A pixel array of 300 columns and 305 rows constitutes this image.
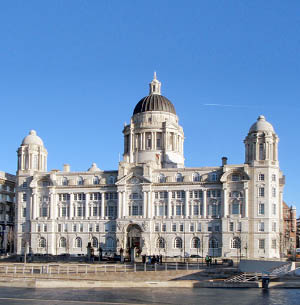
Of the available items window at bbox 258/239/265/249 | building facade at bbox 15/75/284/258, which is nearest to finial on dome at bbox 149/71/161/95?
building facade at bbox 15/75/284/258

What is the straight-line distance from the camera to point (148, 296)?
57625mm

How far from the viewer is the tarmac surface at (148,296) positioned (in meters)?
53.2

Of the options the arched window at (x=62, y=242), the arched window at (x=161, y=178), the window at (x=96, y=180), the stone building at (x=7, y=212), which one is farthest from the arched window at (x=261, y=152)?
the stone building at (x=7, y=212)


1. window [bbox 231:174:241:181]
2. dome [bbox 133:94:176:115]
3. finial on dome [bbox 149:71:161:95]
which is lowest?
window [bbox 231:174:241:181]

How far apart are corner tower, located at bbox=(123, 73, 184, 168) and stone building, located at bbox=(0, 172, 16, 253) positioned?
101 ft

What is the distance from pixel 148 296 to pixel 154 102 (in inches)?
3541

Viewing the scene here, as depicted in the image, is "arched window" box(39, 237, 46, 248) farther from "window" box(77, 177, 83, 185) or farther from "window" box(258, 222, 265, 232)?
"window" box(258, 222, 265, 232)

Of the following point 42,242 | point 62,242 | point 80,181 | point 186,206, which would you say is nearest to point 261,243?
point 186,206

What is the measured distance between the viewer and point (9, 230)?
479 ft

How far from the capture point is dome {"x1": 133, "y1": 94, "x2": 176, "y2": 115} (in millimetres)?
142875

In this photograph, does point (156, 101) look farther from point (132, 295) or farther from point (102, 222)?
point (132, 295)

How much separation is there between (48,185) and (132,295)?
74843 mm

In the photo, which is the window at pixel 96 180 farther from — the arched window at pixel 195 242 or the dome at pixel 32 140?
the arched window at pixel 195 242

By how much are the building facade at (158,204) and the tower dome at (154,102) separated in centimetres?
596
